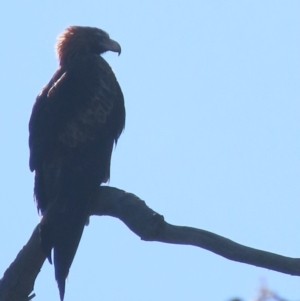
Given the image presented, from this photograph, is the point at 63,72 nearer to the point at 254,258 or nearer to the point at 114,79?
the point at 114,79

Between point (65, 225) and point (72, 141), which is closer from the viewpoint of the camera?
point (65, 225)

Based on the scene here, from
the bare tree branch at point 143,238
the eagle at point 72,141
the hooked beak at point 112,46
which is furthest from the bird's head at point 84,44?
the bare tree branch at point 143,238

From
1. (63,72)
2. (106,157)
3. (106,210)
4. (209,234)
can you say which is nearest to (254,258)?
(209,234)

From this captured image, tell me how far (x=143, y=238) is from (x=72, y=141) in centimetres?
231

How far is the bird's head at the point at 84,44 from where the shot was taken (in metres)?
7.91

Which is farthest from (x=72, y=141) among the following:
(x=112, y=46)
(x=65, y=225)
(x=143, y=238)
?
(x=143, y=238)

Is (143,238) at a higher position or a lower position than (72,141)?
lower

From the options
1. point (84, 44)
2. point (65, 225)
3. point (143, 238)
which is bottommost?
point (143, 238)

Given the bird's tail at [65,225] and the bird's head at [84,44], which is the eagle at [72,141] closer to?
the bird's tail at [65,225]

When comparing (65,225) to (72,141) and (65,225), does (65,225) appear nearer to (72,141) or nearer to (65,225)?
(65,225)

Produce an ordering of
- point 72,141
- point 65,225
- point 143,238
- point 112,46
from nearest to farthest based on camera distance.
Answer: point 143,238, point 65,225, point 72,141, point 112,46

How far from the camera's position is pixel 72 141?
6664 millimetres

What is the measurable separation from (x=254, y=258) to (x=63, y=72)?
391 cm

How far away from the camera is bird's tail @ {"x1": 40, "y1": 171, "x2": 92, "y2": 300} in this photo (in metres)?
5.29
